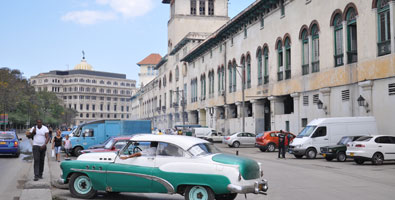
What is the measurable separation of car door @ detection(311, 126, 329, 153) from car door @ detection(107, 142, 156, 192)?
18.8 meters

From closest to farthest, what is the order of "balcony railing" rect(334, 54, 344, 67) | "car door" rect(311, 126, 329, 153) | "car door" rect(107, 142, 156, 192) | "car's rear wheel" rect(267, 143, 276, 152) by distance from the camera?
"car door" rect(107, 142, 156, 192) → "car door" rect(311, 126, 329, 153) → "balcony railing" rect(334, 54, 344, 67) → "car's rear wheel" rect(267, 143, 276, 152)

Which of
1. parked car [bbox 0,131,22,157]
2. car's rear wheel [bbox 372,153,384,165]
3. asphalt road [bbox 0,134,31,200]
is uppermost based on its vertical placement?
parked car [bbox 0,131,22,157]

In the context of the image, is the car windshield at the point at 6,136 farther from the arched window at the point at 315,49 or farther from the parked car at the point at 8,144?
the arched window at the point at 315,49

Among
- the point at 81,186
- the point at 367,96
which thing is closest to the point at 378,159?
the point at 367,96

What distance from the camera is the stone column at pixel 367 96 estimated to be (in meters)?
28.5

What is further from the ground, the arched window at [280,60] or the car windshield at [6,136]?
the arched window at [280,60]

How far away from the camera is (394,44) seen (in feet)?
86.8

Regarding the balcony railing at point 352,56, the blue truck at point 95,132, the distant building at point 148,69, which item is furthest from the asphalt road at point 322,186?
the distant building at point 148,69

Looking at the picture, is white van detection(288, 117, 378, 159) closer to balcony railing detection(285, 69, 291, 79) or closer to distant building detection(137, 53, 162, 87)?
balcony railing detection(285, 69, 291, 79)

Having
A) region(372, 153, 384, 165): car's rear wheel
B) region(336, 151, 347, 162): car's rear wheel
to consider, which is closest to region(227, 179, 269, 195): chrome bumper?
region(372, 153, 384, 165): car's rear wheel

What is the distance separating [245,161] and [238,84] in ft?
144

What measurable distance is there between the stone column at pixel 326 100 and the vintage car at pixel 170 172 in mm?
24448

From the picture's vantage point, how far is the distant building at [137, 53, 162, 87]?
160 m

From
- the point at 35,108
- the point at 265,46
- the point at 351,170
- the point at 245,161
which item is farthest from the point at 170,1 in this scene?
the point at 245,161
